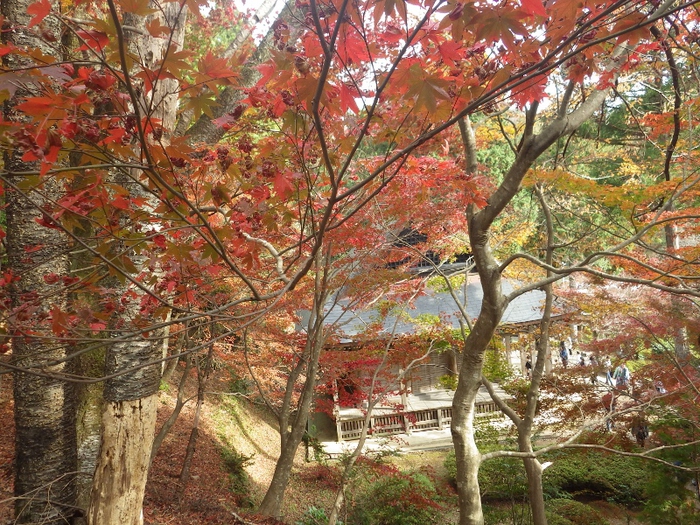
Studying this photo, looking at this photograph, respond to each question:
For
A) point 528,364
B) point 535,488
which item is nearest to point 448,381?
point 528,364

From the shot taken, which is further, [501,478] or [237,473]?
[237,473]

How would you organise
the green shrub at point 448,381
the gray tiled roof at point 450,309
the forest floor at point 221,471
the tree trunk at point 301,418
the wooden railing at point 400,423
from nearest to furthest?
the tree trunk at point 301,418 < the forest floor at point 221,471 < the wooden railing at point 400,423 < the gray tiled roof at point 450,309 < the green shrub at point 448,381

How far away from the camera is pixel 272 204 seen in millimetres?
2631

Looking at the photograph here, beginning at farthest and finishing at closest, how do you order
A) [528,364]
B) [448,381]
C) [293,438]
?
1. [528,364]
2. [448,381]
3. [293,438]

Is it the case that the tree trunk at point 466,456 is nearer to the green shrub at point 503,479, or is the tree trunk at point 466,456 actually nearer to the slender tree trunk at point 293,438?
the slender tree trunk at point 293,438

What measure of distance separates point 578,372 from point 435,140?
616cm

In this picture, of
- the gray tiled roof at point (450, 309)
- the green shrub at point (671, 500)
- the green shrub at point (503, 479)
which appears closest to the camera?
the green shrub at point (671, 500)

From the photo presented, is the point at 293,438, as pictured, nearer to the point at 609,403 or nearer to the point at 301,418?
the point at 301,418

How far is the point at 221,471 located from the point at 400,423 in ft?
17.8

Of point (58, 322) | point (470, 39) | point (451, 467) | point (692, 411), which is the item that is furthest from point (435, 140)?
point (451, 467)

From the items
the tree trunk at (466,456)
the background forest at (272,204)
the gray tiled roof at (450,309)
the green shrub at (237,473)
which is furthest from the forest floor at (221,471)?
the gray tiled roof at (450,309)

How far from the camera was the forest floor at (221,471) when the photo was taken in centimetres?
579

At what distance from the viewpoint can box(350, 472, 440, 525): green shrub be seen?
25.1 ft

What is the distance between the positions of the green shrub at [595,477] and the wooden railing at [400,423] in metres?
2.42
